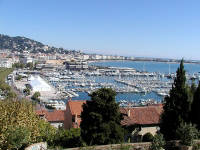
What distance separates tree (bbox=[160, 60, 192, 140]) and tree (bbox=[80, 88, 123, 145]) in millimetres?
2296

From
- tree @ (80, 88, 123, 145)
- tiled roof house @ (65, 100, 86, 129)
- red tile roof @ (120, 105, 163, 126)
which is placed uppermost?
tree @ (80, 88, 123, 145)

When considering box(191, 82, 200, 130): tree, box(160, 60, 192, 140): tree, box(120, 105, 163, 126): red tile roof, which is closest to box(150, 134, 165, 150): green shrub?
box(160, 60, 192, 140): tree

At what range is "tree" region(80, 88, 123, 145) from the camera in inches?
489

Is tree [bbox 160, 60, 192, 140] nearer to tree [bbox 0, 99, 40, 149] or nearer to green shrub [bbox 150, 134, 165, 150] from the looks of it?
green shrub [bbox 150, 134, 165, 150]

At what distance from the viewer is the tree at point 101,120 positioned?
12.4 metres

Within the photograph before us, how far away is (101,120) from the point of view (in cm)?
1265

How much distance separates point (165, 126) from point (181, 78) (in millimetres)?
2447

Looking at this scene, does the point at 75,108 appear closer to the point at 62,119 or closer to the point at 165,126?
the point at 62,119

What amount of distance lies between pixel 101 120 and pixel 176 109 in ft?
11.9

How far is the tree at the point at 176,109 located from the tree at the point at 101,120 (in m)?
2.30

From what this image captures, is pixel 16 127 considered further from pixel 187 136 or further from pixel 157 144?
pixel 187 136

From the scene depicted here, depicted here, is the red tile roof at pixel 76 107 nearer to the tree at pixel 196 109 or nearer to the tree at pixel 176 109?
the tree at pixel 176 109

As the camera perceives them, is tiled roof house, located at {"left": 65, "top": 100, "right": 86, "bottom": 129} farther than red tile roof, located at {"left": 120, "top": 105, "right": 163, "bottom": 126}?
Yes

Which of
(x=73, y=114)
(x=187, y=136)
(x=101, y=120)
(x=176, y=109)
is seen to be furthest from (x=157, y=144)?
(x=73, y=114)
